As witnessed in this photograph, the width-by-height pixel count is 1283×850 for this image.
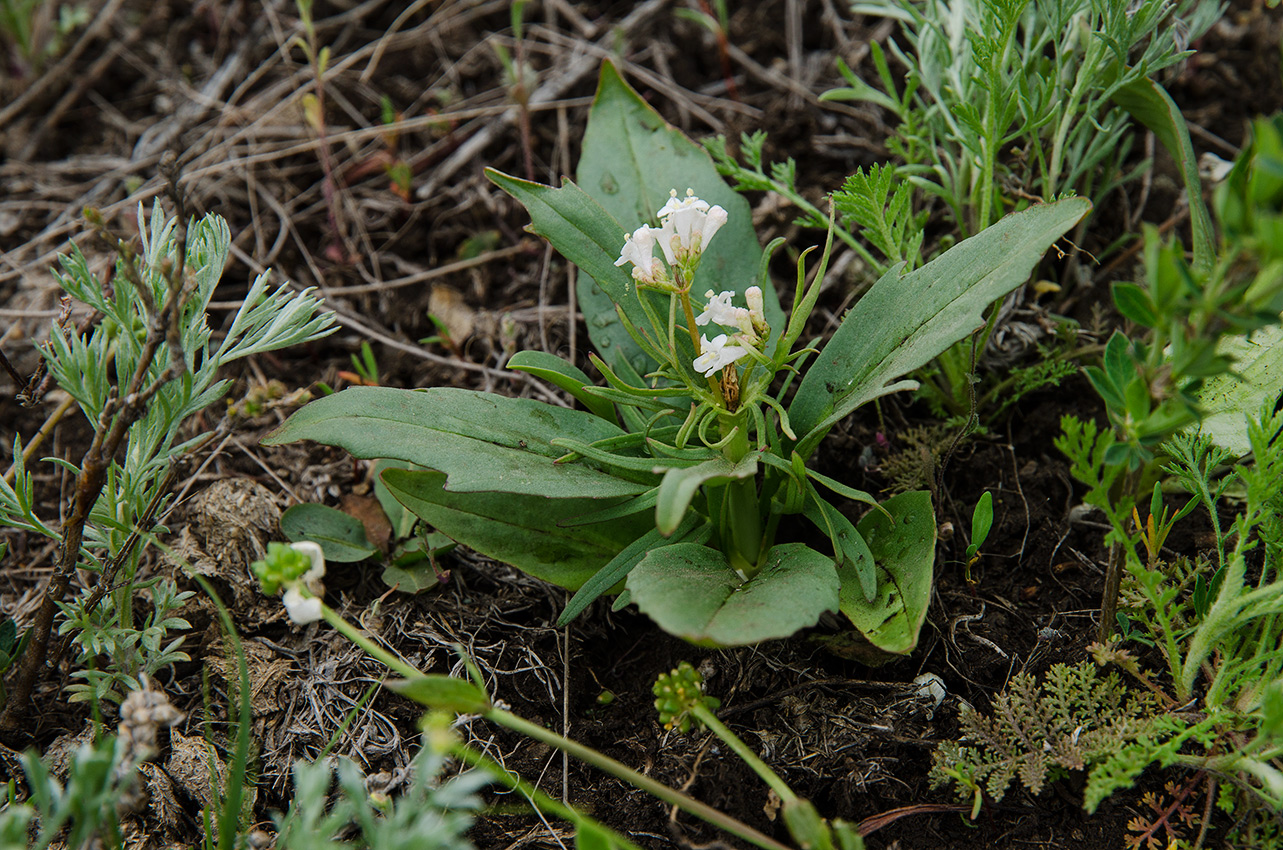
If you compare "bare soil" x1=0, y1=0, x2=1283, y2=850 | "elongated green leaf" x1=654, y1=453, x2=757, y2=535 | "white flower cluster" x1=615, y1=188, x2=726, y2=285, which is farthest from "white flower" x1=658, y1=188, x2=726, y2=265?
"bare soil" x1=0, y1=0, x2=1283, y2=850

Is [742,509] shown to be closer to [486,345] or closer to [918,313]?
[918,313]

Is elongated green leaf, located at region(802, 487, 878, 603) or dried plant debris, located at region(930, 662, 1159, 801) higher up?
elongated green leaf, located at region(802, 487, 878, 603)

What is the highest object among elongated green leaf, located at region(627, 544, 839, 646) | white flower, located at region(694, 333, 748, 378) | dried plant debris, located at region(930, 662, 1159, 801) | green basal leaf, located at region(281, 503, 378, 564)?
white flower, located at region(694, 333, 748, 378)

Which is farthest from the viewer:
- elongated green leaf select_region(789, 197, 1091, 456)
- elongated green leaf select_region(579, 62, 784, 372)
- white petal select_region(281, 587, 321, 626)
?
elongated green leaf select_region(579, 62, 784, 372)

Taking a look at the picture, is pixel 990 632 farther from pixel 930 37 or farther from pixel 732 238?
pixel 930 37

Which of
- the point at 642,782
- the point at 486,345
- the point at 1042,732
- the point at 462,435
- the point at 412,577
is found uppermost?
the point at 462,435

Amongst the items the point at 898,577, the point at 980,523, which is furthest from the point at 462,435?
the point at 980,523

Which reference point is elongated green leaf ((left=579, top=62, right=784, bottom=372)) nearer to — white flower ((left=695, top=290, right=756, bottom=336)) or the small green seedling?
white flower ((left=695, top=290, right=756, bottom=336))
